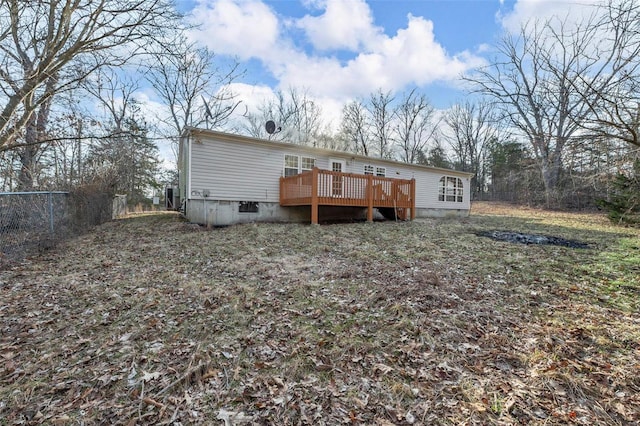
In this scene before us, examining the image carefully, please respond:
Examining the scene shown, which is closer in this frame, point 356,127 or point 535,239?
point 535,239

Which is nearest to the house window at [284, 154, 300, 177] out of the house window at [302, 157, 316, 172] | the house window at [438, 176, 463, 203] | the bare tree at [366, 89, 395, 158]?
the house window at [302, 157, 316, 172]

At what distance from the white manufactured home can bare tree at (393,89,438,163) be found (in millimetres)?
19880

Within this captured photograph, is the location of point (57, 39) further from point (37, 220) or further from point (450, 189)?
point (450, 189)

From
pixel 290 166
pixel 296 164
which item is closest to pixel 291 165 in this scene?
pixel 290 166

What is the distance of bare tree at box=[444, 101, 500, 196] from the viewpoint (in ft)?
102

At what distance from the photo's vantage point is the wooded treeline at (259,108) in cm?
354

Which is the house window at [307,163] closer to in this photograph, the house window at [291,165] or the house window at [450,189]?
the house window at [291,165]

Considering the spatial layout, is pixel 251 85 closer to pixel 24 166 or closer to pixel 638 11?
pixel 24 166

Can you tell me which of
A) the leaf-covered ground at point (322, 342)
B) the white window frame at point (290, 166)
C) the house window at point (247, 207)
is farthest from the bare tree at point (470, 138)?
the leaf-covered ground at point (322, 342)

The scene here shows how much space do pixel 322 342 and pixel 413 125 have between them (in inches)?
1242

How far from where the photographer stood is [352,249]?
674 cm

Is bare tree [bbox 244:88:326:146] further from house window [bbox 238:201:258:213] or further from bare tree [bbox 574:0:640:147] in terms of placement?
bare tree [bbox 574:0:640:147]

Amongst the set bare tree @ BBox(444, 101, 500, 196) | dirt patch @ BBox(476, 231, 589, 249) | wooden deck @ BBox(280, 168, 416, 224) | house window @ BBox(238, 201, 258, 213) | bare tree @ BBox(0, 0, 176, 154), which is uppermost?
bare tree @ BBox(444, 101, 500, 196)

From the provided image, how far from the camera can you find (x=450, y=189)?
Result: 16.5m
